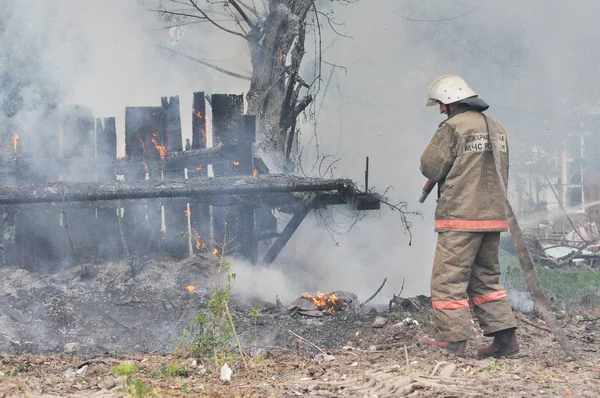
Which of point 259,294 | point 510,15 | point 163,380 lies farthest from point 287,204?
point 510,15

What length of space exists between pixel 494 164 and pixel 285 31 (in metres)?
6.55

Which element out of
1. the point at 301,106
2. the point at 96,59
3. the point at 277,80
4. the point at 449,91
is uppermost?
the point at 96,59

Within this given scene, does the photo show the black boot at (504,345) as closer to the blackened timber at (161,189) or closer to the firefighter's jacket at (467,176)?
the firefighter's jacket at (467,176)

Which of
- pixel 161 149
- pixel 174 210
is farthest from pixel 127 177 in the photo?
pixel 174 210

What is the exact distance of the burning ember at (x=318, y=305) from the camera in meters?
7.30

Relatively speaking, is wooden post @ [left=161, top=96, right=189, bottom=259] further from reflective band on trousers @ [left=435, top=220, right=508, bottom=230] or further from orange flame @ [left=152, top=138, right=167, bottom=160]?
reflective band on trousers @ [left=435, top=220, right=508, bottom=230]

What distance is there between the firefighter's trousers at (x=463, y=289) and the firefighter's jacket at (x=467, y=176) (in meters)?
0.10

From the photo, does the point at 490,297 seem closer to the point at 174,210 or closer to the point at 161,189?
the point at 161,189

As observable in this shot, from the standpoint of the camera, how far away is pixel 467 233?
512cm

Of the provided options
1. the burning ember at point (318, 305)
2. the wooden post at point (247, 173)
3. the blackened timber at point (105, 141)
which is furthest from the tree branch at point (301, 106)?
the burning ember at point (318, 305)

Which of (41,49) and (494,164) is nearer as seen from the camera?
(494,164)

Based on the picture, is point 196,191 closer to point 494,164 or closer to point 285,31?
point 494,164

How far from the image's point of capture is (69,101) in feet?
35.9

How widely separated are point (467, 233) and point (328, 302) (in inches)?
109
